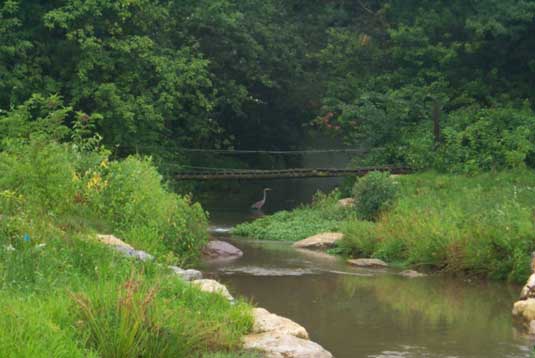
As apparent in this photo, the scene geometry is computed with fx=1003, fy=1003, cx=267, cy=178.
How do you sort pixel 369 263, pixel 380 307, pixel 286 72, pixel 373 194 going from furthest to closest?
pixel 286 72
pixel 373 194
pixel 369 263
pixel 380 307

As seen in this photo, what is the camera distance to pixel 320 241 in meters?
20.5

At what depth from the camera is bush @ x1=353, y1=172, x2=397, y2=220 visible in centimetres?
2219

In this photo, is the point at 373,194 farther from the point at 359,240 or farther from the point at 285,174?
the point at 285,174

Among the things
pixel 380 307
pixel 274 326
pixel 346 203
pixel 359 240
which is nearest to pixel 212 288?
pixel 274 326

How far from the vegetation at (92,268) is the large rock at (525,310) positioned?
455 cm

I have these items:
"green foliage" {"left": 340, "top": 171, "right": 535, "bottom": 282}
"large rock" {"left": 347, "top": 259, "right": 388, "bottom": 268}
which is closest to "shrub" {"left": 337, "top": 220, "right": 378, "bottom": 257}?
"green foliage" {"left": 340, "top": 171, "right": 535, "bottom": 282}

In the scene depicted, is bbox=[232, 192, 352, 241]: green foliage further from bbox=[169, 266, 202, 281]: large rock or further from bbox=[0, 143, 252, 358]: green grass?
bbox=[169, 266, 202, 281]: large rock

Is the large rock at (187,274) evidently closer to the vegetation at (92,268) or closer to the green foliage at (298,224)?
the vegetation at (92,268)

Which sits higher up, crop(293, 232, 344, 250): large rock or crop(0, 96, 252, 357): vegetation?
crop(0, 96, 252, 357): vegetation

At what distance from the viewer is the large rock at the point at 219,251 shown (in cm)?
1828

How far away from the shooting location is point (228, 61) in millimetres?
32750

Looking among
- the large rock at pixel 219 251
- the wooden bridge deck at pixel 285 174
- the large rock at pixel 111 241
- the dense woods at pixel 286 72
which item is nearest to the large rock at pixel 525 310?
the large rock at pixel 111 241

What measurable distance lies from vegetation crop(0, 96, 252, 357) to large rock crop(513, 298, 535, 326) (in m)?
4.55

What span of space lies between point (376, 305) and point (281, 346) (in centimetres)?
498
